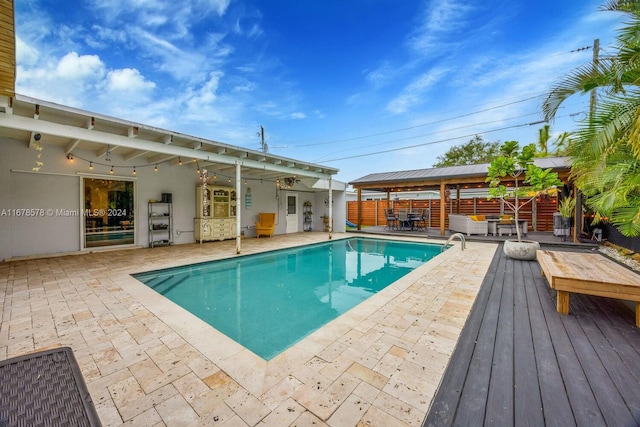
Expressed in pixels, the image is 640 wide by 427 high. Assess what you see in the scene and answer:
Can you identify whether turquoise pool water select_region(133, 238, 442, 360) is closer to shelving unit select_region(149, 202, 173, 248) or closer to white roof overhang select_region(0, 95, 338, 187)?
white roof overhang select_region(0, 95, 338, 187)

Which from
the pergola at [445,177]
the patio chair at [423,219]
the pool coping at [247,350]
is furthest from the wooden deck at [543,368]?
the patio chair at [423,219]

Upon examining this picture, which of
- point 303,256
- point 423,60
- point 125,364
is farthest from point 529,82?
point 125,364

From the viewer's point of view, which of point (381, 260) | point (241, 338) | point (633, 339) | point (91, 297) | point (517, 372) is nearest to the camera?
point (517, 372)

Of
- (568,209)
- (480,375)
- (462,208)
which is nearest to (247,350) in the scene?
(480,375)

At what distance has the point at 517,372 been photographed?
184 centimetres

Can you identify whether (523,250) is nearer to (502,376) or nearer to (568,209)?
(568,209)

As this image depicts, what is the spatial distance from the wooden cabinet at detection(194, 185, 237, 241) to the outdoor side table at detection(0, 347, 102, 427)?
7430 mm

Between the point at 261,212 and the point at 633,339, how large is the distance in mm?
10570

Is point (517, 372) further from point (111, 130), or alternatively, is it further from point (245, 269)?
point (111, 130)

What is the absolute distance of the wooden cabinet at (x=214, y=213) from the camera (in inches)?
350

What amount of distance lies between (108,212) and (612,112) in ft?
33.4

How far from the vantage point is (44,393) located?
51.8 inches

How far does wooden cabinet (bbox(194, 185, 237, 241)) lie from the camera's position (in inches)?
350

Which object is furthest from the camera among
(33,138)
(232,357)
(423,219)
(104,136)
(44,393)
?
(423,219)
